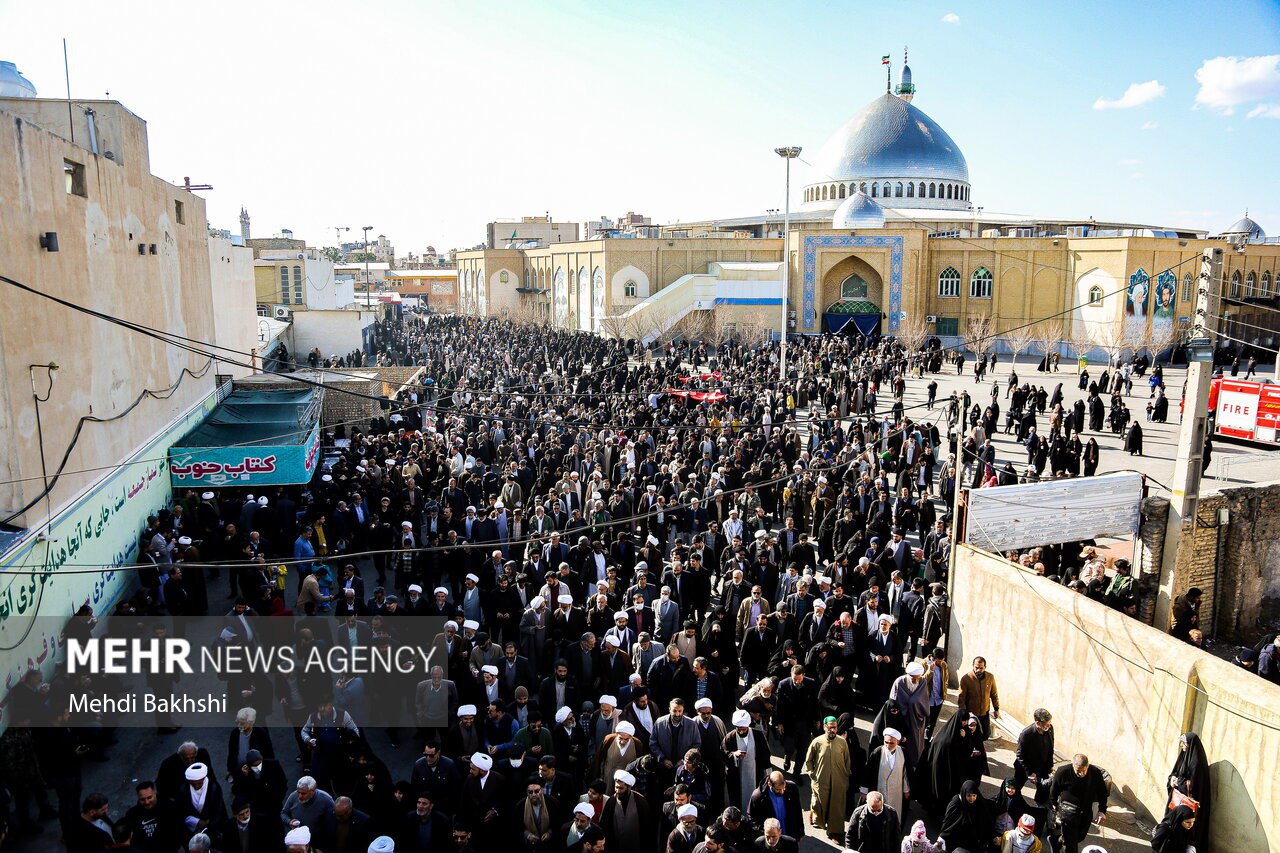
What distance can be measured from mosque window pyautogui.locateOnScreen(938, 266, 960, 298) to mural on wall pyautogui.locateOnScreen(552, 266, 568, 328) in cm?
1859

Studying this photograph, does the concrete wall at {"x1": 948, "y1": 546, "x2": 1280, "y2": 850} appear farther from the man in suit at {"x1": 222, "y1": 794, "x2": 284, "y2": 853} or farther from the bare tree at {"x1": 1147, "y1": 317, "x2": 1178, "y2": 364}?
the bare tree at {"x1": 1147, "y1": 317, "x2": 1178, "y2": 364}

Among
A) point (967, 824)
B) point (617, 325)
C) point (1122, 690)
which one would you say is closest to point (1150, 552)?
point (1122, 690)

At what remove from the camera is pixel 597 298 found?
4341 cm

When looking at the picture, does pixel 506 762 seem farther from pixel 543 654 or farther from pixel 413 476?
pixel 413 476

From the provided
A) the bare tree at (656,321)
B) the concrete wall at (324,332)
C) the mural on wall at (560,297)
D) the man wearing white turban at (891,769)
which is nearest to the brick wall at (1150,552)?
the man wearing white turban at (891,769)

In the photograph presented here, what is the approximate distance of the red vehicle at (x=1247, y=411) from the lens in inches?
655

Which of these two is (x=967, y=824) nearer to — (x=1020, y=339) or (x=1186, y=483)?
(x=1186, y=483)

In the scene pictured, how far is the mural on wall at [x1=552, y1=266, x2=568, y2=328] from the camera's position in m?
48.4

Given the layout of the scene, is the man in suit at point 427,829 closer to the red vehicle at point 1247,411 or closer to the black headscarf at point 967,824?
the black headscarf at point 967,824

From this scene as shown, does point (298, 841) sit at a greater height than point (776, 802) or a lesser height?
greater

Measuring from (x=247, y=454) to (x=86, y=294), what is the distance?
2909 mm

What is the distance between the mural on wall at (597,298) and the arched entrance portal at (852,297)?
10.1m

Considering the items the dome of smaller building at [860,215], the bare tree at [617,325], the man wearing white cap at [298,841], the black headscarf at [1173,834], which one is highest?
the dome of smaller building at [860,215]

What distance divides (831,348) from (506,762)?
26.7 meters
